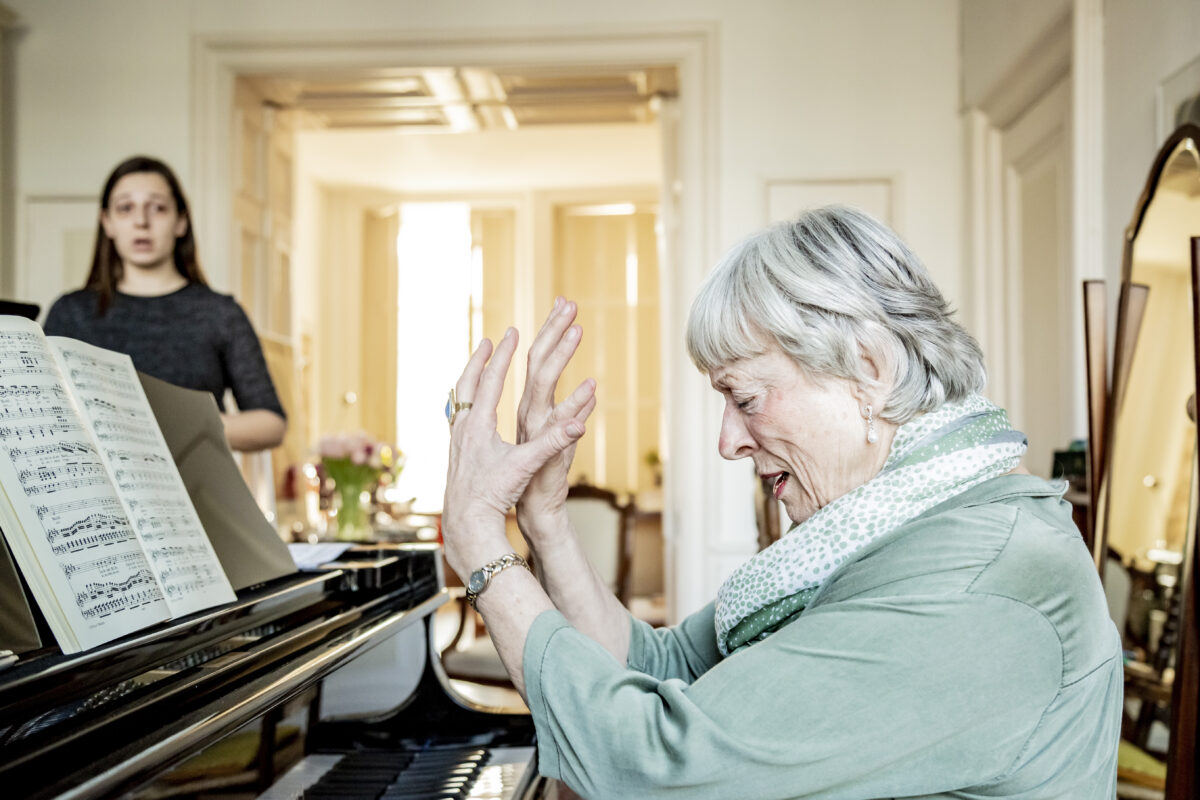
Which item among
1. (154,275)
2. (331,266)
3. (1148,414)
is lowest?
(1148,414)

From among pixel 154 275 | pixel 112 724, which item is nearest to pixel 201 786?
pixel 112 724

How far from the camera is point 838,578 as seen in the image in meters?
1.04

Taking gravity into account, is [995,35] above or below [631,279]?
above

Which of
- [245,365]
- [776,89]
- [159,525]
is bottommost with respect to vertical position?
[159,525]

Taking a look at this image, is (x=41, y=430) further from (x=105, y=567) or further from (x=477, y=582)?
(x=477, y=582)

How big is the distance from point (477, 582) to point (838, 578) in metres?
0.33

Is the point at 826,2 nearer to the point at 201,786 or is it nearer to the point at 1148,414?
the point at 1148,414

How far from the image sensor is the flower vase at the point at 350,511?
3842 mm

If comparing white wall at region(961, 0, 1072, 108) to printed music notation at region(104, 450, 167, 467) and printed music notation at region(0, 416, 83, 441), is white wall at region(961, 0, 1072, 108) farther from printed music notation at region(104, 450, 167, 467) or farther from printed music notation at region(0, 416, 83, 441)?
printed music notation at region(0, 416, 83, 441)

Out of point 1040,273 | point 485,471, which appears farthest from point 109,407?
point 1040,273

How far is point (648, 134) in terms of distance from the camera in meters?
7.72

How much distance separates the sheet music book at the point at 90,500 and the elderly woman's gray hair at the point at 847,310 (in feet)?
1.95

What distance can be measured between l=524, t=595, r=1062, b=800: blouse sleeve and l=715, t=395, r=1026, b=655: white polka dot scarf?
5.1 inches

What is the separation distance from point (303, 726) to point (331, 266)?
7909 mm
